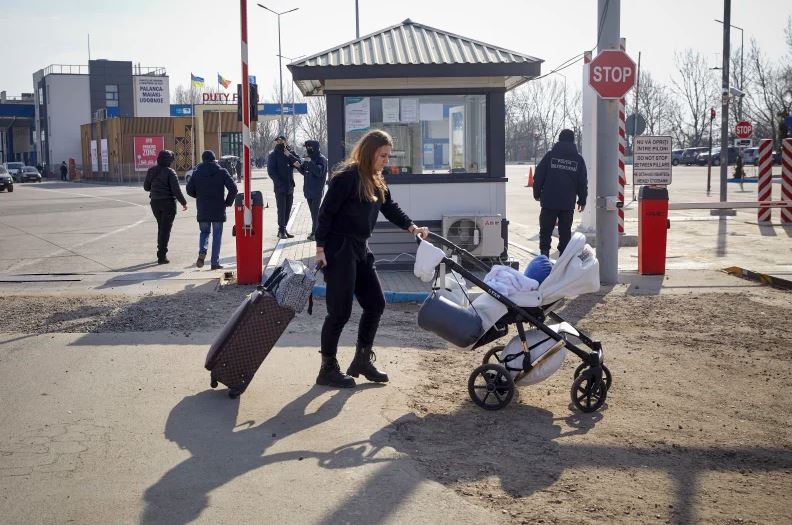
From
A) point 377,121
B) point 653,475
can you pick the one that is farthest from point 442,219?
point 653,475

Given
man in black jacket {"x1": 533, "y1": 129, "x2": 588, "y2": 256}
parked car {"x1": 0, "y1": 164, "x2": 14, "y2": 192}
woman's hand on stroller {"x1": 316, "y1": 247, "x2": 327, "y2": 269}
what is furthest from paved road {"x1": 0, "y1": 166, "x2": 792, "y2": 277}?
parked car {"x1": 0, "y1": 164, "x2": 14, "y2": 192}

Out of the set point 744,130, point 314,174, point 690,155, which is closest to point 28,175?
point 690,155

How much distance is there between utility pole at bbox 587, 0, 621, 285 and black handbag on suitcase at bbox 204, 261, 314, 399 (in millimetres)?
6396

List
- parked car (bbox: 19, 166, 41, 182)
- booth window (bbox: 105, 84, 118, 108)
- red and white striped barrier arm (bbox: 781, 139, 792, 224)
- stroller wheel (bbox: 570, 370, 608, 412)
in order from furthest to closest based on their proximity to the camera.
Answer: booth window (bbox: 105, 84, 118, 108) < parked car (bbox: 19, 166, 41, 182) < red and white striped barrier arm (bbox: 781, 139, 792, 224) < stroller wheel (bbox: 570, 370, 608, 412)

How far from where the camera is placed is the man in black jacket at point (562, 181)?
40.3 feet

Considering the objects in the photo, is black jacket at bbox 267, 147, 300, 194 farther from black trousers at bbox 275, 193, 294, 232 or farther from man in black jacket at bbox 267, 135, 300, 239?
black trousers at bbox 275, 193, 294, 232

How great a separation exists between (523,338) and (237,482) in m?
2.37

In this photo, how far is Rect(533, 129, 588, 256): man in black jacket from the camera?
12.3m

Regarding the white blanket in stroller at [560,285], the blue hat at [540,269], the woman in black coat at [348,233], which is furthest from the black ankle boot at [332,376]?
the blue hat at [540,269]

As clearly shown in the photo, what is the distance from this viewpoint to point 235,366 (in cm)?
631

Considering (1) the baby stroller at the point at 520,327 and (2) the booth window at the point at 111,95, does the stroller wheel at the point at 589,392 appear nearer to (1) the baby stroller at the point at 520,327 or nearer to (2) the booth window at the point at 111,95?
(1) the baby stroller at the point at 520,327

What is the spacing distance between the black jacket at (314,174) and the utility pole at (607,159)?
6705mm

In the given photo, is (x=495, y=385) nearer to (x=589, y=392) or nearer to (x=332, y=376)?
(x=589, y=392)

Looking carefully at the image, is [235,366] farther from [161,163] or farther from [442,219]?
[161,163]
